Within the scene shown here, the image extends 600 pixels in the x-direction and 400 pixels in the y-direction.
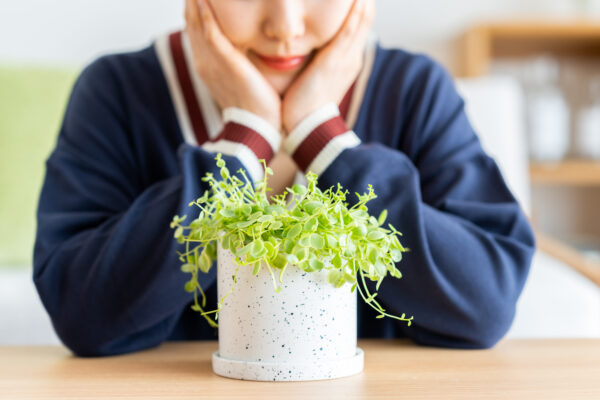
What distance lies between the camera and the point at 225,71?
3.26 feet

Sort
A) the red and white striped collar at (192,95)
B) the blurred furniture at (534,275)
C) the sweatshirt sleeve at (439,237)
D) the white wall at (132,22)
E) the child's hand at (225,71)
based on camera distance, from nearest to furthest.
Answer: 1. the sweatshirt sleeve at (439,237)
2. the child's hand at (225,71)
3. the red and white striped collar at (192,95)
4. the blurred furniture at (534,275)
5. the white wall at (132,22)

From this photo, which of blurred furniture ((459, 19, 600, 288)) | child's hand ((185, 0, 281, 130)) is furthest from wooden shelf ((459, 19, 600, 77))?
child's hand ((185, 0, 281, 130))

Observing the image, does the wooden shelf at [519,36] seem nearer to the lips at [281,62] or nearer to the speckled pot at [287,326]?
the lips at [281,62]

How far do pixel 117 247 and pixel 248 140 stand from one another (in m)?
0.20

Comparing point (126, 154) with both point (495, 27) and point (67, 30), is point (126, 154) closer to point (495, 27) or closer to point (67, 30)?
point (67, 30)

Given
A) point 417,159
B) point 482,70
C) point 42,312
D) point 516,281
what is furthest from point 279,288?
point 482,70

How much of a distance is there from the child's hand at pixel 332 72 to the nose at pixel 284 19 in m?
0.07

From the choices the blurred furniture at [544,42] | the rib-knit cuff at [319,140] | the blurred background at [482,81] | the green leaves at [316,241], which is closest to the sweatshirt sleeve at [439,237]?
the rib-knit cuff at [319,140]

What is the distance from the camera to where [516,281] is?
93cm

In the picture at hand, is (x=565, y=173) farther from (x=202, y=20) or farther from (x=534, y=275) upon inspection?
(x=202, y=20)

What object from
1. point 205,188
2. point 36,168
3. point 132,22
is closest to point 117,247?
point 205,188

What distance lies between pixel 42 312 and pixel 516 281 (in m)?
0.98

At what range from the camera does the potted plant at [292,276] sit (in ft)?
2.06

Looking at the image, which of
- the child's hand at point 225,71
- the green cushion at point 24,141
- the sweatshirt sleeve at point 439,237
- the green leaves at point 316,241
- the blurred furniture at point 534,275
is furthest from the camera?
the green cushion at point 24,141
